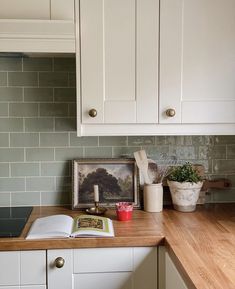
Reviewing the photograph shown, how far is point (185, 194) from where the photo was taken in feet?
6.73

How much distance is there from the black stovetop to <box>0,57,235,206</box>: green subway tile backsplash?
7 centimetres

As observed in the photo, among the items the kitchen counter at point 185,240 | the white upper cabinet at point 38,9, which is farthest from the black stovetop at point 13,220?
the white upper cabinet at point 38,9

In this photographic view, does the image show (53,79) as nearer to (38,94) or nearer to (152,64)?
(38,94)

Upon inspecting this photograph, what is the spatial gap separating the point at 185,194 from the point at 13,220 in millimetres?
903

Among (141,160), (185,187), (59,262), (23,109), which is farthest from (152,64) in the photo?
(59,262)

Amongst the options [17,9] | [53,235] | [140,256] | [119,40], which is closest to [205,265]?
[140,256]

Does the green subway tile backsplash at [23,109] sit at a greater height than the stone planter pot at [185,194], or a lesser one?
greater

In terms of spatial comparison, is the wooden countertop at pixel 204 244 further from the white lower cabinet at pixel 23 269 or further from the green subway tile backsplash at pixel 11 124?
the green subway tile backsplash at pixel 11 124

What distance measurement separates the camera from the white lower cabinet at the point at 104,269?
163cm

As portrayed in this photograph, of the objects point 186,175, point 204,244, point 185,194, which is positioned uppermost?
point 186,175

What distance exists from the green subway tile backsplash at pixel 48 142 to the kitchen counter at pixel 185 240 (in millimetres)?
170

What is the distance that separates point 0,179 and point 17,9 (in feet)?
3.07

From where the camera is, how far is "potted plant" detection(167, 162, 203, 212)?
6.72ft

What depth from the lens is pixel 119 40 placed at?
1834 millimetres
